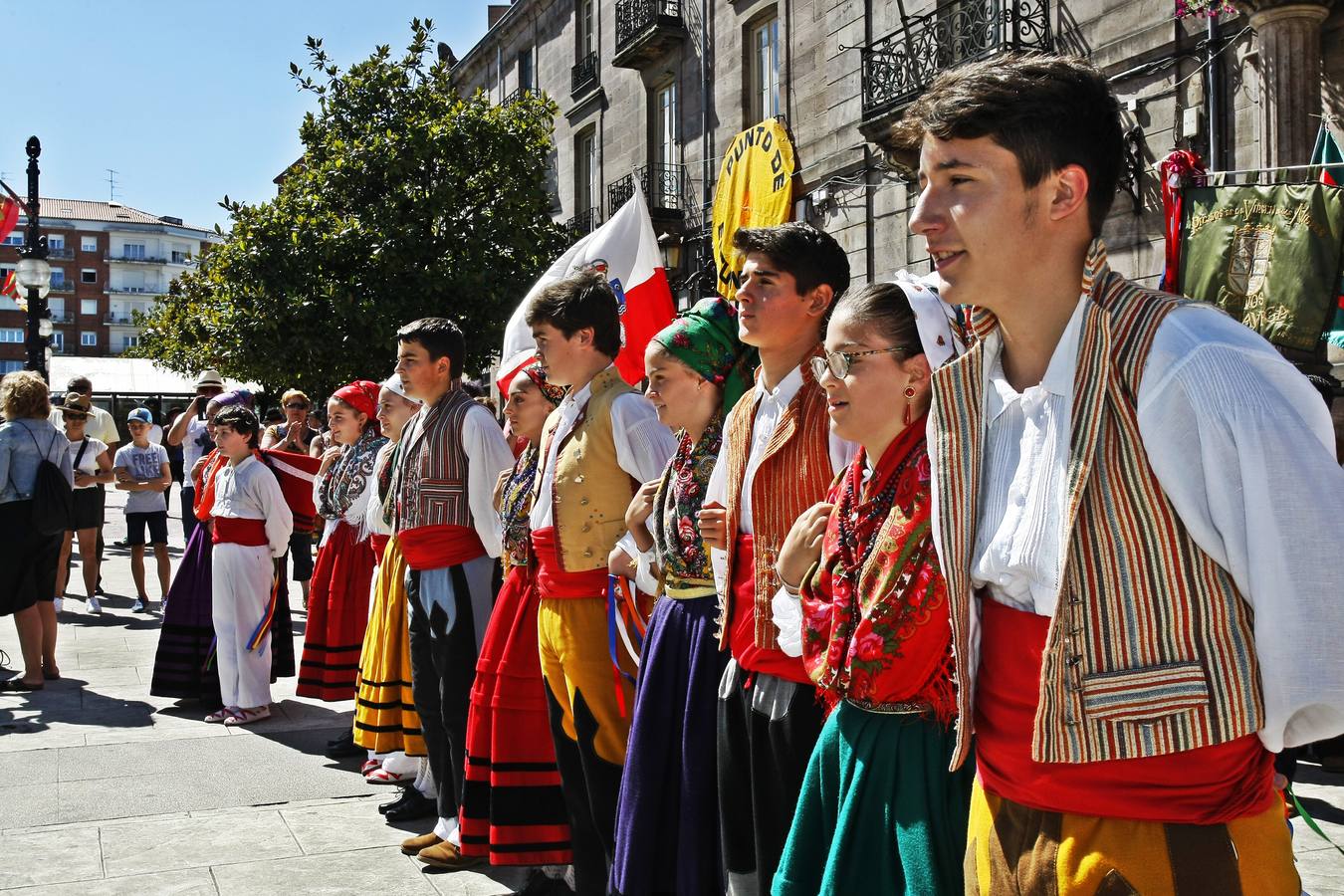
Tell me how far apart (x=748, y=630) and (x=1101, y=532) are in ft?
4.49

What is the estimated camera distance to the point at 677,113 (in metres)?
19.9

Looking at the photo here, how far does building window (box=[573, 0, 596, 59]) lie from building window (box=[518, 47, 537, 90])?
2615 millimetres

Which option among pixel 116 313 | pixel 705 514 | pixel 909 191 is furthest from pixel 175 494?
pixel 116 313

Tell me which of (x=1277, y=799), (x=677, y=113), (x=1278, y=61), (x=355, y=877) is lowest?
(x=355, y=877)

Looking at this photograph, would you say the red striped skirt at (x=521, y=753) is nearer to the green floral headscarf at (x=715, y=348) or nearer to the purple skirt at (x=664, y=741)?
the purple skirt at (x=664, y=741)

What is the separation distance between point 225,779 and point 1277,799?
5.34m

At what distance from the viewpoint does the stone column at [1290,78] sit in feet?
29.6

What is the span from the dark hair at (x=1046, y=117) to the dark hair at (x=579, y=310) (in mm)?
2525

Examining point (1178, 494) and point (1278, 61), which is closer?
point (1178, 494)

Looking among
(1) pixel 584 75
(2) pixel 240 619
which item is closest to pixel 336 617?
(2) pixel 240 619

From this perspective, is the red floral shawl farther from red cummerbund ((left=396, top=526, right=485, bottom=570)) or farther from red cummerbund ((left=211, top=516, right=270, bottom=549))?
red cummerbund ((left=211, top=516, right=270, bottom=549))

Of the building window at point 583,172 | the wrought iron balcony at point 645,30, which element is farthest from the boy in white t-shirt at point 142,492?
the building window at point 583,172

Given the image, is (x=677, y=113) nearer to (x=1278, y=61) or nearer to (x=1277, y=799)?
(x=1278, y=61)

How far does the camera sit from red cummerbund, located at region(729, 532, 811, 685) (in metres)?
2.87
